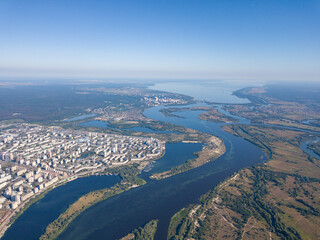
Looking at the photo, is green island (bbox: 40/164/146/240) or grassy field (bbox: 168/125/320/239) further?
grassy field (bbox: 168/125/320/239)

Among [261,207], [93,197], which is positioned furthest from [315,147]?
[93,197]

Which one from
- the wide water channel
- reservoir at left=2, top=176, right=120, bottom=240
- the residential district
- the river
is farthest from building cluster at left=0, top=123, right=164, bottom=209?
the wide water channel

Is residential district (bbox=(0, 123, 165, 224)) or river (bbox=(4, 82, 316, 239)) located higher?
residential district (bbox=(0, 123, 165, 224))

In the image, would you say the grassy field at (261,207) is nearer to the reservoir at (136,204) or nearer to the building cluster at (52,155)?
the reservoir at (136,204)

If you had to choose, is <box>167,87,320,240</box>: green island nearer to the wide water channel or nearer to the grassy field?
the grassy field

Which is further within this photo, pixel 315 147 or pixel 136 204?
pixel 315 147

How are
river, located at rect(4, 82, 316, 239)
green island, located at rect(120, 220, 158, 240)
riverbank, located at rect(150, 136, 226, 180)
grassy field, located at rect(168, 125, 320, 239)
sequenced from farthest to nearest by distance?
riverbank, located at rect(150, 136, 226, 180), grassy field, located at rect(168, 125, 320, 239), river, located at rect(4, 82, 316, 239), green island, located at rect(120, 220, 158, 240)

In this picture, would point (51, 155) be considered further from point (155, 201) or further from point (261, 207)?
point (261, 207)
